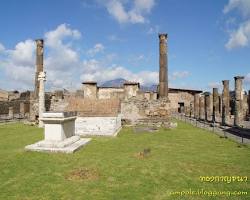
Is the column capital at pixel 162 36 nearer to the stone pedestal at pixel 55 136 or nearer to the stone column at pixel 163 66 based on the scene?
the stone column at pixel 163 66

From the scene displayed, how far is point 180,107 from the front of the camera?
4841cm

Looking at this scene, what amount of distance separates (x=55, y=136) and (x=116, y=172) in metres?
3.94

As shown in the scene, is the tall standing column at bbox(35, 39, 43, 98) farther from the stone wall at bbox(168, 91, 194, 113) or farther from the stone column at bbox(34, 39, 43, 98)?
the stone wall at bbox(168, 91, 194, 113)

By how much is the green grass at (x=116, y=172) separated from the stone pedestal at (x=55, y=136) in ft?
1.27

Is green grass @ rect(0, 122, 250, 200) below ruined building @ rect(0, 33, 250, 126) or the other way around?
below

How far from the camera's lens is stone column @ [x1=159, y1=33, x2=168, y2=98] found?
77.6 feet

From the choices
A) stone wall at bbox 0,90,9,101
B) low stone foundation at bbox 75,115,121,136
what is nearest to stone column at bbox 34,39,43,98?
low stone foundation at bbox 75,115,121,136

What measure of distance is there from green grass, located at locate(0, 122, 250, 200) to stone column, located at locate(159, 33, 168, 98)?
43.0ft

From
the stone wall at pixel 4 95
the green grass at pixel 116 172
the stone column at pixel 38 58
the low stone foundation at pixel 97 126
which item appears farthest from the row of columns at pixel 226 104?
the stone wall at pixel 4 95

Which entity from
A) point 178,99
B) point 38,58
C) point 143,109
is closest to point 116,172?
point 143,109

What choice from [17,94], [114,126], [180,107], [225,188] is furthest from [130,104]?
[180,107]

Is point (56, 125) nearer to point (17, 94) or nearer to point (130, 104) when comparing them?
point (130, 104)

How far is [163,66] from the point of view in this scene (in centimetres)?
2391

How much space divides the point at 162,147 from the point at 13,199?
7029mm
